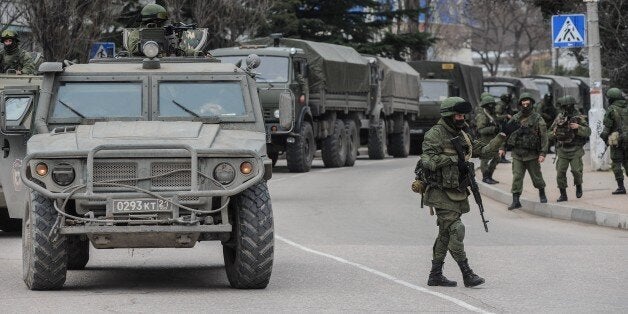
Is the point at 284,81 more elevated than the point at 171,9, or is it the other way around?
the point at 171,9

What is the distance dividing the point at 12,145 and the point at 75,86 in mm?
2318

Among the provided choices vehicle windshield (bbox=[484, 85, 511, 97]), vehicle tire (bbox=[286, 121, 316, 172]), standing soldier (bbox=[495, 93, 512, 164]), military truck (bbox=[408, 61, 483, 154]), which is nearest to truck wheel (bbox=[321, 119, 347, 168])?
vehicle tire (bbox=[286, 121, 316, 172])


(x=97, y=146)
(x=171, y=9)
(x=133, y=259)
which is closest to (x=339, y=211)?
(x=133, y=259)

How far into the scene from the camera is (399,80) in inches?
1624

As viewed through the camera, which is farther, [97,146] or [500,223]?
[500,223]

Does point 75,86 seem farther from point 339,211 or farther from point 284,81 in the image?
point 284,81

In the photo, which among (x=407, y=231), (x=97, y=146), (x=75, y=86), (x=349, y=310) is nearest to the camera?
(x=349, y=310)

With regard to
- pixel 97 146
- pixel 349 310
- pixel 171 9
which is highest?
pixel 171 9

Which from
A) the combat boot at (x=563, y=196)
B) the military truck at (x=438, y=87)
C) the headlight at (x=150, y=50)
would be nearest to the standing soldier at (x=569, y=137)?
the combat boot at (x=563, y=196)

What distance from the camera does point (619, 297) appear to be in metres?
11.3

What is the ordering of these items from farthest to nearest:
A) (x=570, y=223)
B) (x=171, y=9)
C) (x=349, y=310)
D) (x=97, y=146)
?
(x=171, y=9) → (x=570, y=223) → (x=97, y=146) → (x=349, y=310)

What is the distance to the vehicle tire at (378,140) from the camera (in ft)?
128

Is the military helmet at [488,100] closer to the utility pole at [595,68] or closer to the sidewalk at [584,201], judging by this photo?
the sidewalk at [584,201]

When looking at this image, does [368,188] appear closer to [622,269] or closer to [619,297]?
[622,269]
